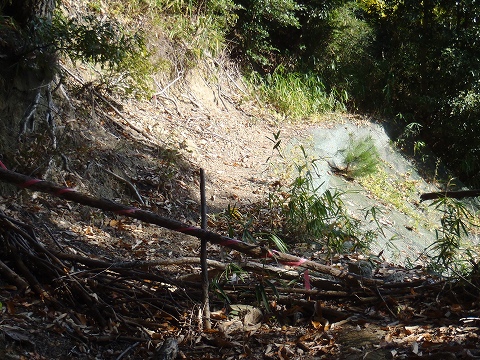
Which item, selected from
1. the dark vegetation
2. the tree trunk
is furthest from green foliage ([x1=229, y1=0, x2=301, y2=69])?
the tree trunk

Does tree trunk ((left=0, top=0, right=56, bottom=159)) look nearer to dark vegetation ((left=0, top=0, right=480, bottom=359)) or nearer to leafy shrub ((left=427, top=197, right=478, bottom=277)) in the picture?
dark vegetation ((left=0, top=0, right=480, bottom=359))

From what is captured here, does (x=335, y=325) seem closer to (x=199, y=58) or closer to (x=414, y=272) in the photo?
(x=414, y=272)

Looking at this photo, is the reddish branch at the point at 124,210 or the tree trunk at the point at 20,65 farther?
the tree trunk at the point at 20,65

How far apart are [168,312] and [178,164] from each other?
4.41 m

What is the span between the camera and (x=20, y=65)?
584 cm

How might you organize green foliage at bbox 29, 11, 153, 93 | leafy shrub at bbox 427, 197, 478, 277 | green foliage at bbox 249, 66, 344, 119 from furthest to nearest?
green foliage at bbox 249, 66, 344, 119, green foliage at bbox 29, 11, 153, 93, leafy shrub at bbox 427, 197, 478, 277

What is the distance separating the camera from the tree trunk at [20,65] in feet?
18.8

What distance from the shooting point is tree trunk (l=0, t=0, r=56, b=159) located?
5.72 metres

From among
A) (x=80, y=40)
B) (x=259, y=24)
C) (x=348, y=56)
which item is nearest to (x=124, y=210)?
(x=80, y=40)

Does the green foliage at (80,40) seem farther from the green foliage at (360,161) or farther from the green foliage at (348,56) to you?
the green foliage at (348,56)

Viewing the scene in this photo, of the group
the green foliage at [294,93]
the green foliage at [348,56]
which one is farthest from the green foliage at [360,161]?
the green foliage at [348,56]

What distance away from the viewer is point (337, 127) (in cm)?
1305

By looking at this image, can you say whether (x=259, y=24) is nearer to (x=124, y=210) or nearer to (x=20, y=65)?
(x=20, y=65)

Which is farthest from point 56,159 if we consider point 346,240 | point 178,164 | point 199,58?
point 199,58
